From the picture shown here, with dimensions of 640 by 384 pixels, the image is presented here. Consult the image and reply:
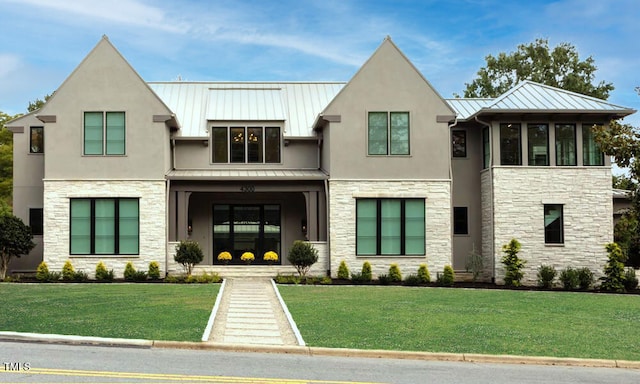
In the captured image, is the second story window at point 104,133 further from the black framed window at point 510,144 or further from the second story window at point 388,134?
the black framed window at point 510,144

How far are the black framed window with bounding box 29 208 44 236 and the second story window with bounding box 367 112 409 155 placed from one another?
43.5 ft

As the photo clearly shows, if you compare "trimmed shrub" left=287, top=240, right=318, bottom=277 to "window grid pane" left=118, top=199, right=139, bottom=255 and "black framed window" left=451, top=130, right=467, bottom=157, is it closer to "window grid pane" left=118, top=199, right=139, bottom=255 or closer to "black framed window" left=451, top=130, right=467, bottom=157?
"window grid pane" left=118, top=199, right=139, bottom=255

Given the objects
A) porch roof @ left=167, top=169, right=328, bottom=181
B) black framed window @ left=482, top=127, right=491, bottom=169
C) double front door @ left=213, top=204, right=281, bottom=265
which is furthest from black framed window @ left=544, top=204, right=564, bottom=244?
double front door @ left=213, top=204, right=281, bottom=265

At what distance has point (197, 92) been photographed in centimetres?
3119

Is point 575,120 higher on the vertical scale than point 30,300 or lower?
higher

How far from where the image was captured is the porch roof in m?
26.2

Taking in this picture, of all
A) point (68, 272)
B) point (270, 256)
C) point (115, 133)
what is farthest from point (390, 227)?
point (68, 272)

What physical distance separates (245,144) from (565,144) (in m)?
12.4

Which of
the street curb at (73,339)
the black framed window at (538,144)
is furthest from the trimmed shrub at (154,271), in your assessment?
the black framed window at (538,144)

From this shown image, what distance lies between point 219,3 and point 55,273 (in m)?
11.1

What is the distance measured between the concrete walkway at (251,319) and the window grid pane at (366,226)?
4760mm

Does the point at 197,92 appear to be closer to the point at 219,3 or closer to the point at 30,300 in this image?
the point at 219,3

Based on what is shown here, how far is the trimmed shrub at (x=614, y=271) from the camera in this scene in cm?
2502

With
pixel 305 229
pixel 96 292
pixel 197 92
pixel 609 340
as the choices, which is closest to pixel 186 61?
pixel 197 92
